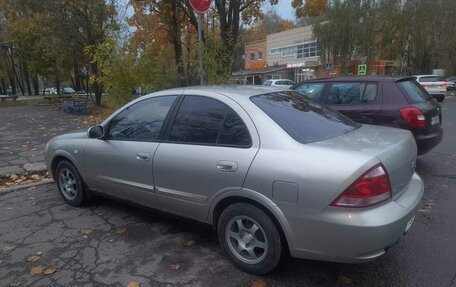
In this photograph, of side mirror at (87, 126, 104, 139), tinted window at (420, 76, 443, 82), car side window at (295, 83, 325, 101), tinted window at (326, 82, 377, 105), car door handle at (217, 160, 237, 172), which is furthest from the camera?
tinted window at (420, 76, 443, 82)

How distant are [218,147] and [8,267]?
2.29 metres

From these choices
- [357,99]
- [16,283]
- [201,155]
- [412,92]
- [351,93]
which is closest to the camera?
[16,283]

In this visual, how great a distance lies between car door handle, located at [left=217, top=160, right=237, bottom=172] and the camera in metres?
3.06

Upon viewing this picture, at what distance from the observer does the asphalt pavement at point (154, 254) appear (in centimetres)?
312

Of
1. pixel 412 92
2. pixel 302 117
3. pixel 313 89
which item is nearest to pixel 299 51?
pixel 313 89

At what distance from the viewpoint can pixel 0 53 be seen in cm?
3972

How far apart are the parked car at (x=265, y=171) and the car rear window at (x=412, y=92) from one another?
2.51 meters

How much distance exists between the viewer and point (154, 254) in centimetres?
360

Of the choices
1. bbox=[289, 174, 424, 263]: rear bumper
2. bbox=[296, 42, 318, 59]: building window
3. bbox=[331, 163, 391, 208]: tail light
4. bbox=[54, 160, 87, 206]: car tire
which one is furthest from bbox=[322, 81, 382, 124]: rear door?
bbox=[296, 42, 318, 59]: building window

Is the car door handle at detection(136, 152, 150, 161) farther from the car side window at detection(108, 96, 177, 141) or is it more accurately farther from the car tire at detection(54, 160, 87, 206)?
the car tire at detection(54, 160, 87, 206)

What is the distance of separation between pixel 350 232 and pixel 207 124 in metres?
1.58

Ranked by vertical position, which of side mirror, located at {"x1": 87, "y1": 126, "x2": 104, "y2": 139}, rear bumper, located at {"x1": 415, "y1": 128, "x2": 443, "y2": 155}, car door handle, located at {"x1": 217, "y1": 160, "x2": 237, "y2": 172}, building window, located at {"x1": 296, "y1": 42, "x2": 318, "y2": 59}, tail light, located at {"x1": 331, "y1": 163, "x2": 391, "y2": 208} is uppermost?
building window, located at {"x1": 296, "y1": 42, "x2": 318, "y2": 59}

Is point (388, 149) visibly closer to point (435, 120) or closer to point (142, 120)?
point (142, 120)

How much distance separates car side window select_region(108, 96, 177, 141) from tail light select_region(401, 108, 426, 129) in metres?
3.71
